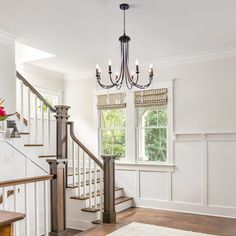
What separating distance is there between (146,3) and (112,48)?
5.64 feet

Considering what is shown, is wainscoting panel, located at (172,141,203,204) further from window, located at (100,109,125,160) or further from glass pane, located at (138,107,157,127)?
window, located at (100,109,125,160)

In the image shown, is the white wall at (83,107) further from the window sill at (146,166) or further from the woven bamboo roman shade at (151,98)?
the woven bamboo roman shade at (151,98)

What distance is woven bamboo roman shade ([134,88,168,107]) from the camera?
5.69m

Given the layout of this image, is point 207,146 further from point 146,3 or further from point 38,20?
point 38,20

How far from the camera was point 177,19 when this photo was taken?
12.1 ft

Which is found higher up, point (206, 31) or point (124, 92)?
point (206, 31)

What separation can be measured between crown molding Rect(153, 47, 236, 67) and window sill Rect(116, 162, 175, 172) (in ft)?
6.51

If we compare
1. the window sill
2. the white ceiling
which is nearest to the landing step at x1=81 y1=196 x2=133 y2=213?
the window sill

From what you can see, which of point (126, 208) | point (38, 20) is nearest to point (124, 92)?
point (126, 208)

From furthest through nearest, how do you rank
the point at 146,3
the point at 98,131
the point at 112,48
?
the point at 98,131 < the point at 112,48 < the point at 146,3

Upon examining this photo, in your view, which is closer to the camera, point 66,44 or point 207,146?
point 66,44

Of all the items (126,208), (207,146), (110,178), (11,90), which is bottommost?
(126,208)

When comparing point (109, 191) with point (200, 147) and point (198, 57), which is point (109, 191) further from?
point (198, 57)

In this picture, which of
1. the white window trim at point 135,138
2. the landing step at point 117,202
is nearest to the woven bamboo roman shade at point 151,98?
the white window trim at point 135,138
